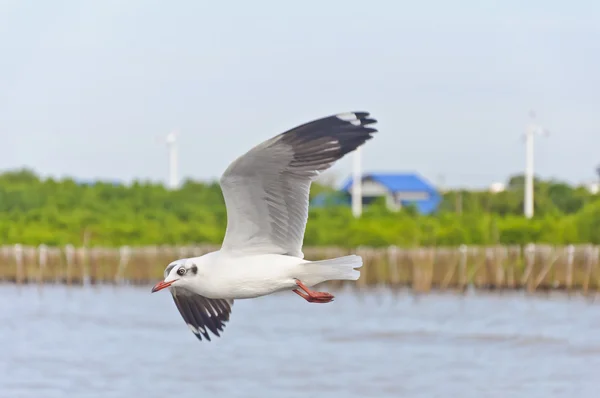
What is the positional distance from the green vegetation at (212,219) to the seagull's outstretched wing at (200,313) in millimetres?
30924

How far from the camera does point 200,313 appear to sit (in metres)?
13.4

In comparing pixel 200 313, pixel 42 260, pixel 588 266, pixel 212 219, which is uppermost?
pixel 212 219

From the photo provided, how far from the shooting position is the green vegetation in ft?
148

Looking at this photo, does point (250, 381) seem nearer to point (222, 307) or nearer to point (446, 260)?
point (222, 307)

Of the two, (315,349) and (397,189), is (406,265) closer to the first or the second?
(315,349)

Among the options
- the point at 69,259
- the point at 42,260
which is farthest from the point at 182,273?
the point at 42,260

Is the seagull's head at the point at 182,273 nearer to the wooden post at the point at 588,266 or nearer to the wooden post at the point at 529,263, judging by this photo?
the wooden post at the point at 588,266

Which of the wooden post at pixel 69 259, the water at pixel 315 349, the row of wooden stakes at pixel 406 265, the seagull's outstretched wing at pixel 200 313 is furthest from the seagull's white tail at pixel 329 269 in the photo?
the wooden post at pixel 69 259

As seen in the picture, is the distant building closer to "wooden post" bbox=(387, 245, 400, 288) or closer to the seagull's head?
"wooden post" bbox=(387, 245, 400, 288)

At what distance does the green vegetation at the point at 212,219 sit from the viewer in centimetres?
4512

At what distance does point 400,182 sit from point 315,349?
64.5 metres

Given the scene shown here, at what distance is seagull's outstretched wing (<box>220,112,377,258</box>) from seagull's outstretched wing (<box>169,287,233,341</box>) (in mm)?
1236

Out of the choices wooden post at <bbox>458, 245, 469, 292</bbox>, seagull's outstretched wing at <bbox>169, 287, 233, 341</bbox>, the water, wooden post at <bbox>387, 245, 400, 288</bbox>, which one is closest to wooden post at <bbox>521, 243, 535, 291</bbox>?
the water

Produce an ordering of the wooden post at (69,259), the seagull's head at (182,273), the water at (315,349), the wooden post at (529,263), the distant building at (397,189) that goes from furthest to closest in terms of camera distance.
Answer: the distant building at (397,189)
the wooden post at (69,259)
the wooden post at (529,263)
the water at (315,349)
the seagull's head at (182,273)
